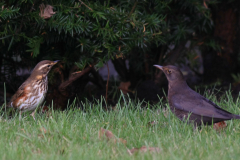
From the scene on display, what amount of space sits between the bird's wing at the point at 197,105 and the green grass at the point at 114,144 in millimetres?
201

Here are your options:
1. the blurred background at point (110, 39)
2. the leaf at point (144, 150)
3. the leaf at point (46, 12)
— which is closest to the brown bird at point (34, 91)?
the blurred background at point (110, 39)

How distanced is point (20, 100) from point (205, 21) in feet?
11.7

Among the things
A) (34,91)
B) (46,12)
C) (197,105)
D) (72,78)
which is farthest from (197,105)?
(34,91)

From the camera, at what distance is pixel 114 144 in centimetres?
372

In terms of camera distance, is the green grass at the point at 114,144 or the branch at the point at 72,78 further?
the branch at the point at 72,78

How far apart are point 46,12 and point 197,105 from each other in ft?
7.64

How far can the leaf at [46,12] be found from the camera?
16.1 ft

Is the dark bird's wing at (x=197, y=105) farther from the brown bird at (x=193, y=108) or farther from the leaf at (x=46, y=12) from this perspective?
the leaf at (x=46, y=12)

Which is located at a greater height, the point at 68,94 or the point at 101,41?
the point at 101,41

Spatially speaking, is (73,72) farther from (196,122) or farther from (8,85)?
(196,122)

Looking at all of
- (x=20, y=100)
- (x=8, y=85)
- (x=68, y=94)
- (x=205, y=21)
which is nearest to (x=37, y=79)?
(x=20, y=100)

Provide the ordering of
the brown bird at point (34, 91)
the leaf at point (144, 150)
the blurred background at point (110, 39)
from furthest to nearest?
the brown bird at point (34, 91), the blurred background at point (110, 39), the leaf at point (144, 150)

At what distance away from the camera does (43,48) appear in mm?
5965

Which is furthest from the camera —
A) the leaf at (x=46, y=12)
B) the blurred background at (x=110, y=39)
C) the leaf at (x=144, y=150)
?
the blurred background at (x=110, y=39)
